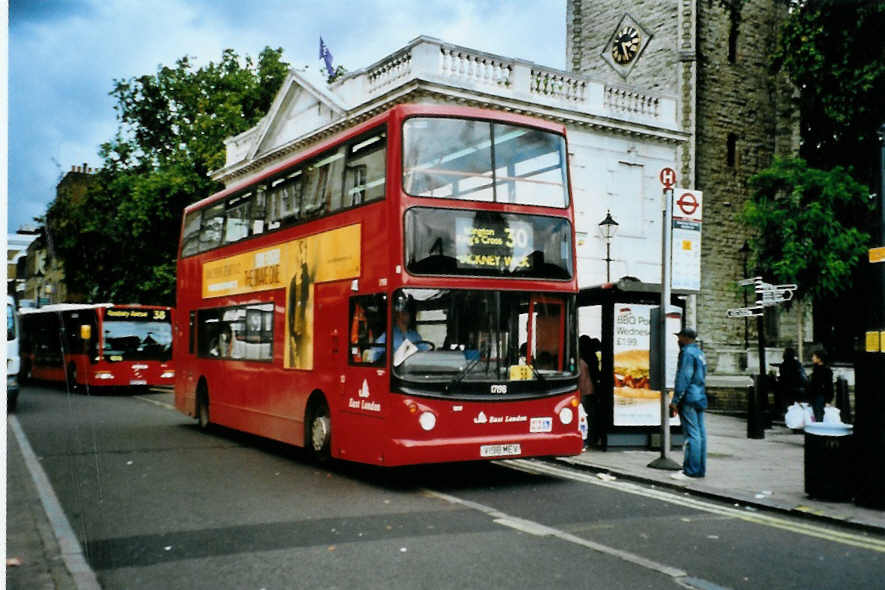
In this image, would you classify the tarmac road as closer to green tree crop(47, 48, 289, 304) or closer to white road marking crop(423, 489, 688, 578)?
white road marking crop(423, 489, 688, 578)

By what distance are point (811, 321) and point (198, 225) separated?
25320mm

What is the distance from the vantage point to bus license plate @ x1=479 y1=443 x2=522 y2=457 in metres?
9.62

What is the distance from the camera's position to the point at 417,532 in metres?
7.30

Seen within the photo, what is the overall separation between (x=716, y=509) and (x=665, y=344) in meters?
2.99

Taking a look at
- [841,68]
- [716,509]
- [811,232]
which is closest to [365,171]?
[716,509]

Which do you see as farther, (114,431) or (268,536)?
(114,431)

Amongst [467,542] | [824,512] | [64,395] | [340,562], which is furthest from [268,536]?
[64,395]

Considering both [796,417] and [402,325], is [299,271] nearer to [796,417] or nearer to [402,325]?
[402,325]

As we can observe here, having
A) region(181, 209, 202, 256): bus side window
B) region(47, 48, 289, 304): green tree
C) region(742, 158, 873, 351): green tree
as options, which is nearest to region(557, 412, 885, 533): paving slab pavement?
region(742, 158, 873, 351): green tree

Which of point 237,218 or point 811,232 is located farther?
point 811,232

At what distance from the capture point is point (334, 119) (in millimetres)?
28812

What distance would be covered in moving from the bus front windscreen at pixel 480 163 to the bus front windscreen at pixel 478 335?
3.54 feet

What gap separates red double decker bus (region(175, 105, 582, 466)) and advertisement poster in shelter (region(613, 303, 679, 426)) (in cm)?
310

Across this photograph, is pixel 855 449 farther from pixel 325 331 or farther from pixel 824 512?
pixel 325 331
